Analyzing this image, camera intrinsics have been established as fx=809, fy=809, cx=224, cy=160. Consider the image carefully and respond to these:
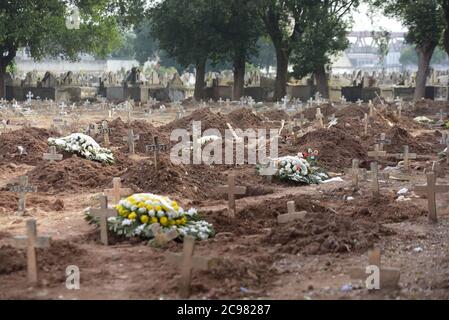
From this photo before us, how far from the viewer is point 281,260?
9.45 metres

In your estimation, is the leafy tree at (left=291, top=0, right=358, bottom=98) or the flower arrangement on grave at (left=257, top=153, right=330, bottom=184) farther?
the leafy tree at (left=291, top=0, right=358, bottom=98)

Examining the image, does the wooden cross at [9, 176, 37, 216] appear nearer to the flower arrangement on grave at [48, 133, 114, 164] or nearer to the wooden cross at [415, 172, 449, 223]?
the flower arrangement on grave at [48, 133, 114, 164]

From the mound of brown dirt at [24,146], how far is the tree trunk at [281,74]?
81.7 ft

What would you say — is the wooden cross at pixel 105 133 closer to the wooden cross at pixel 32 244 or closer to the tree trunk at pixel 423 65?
the wooden cross at pixel 32 244

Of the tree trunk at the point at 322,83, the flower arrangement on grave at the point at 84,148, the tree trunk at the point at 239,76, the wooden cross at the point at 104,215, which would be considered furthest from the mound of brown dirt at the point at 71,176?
the tree trunk at the point at 322,83

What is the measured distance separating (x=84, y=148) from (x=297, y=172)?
5.02m

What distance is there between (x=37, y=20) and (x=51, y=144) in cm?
2442

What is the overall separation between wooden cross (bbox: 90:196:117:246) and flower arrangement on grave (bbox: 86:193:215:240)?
205 mm

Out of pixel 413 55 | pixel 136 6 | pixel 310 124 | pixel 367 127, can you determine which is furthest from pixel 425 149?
pixel 413 55

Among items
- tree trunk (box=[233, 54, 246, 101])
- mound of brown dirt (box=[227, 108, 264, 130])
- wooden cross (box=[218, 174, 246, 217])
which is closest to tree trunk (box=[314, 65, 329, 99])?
tree trunk (box=[233, 54, 246, 101])

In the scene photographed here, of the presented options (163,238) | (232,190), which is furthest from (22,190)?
(163,238)

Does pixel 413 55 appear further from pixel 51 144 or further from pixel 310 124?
pixel 51 144

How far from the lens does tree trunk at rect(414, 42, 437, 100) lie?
1741 inches

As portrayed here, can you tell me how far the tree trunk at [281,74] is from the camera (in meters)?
44.9
